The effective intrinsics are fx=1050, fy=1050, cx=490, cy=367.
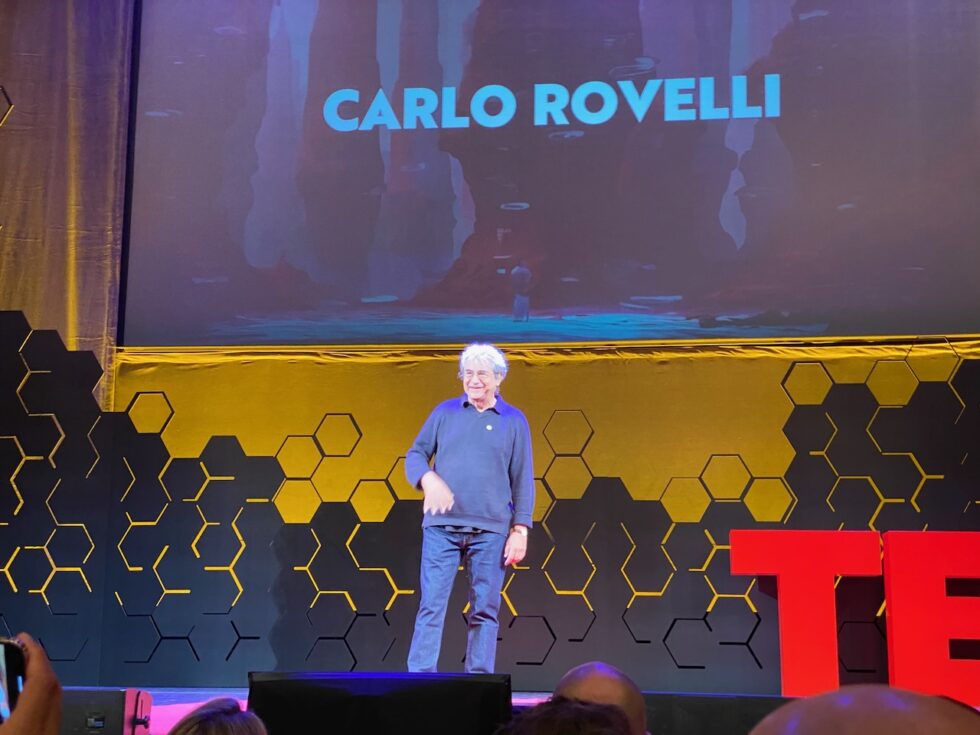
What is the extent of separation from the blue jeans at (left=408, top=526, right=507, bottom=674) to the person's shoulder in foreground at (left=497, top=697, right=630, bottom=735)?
2.64 m

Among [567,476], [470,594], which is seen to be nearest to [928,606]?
[567,476]

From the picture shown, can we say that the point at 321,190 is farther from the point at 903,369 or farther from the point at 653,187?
the point at 903,369

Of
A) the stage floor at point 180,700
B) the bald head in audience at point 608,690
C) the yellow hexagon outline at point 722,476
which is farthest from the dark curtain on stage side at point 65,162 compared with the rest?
the bald head in audience at point 608,690

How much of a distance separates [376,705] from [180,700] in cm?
259

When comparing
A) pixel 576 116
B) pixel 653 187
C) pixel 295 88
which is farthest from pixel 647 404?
pixel 295 88

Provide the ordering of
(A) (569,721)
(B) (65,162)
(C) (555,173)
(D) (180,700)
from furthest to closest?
1. (B) (65,162)
2. (C) (555,173)
3. (D) (180,700)
4. (A) (569,721)

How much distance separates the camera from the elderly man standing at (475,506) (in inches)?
142

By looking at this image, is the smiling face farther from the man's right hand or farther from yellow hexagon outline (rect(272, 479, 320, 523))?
yellow hexagon outline (rect(272, 479, 320, 523))

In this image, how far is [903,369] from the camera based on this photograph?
4.65 meters

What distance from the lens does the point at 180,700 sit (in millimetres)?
4250

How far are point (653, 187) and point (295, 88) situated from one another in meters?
1.85

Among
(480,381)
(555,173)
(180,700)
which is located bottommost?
(180,700)

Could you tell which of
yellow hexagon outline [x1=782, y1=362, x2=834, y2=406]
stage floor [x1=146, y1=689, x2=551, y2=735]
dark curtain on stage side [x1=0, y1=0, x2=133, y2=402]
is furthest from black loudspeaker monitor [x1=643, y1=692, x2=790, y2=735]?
dark curtain on stage side [x1=0, y1=0, x2=133, y2=402]

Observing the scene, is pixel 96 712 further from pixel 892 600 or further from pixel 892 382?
pixel 892 382
